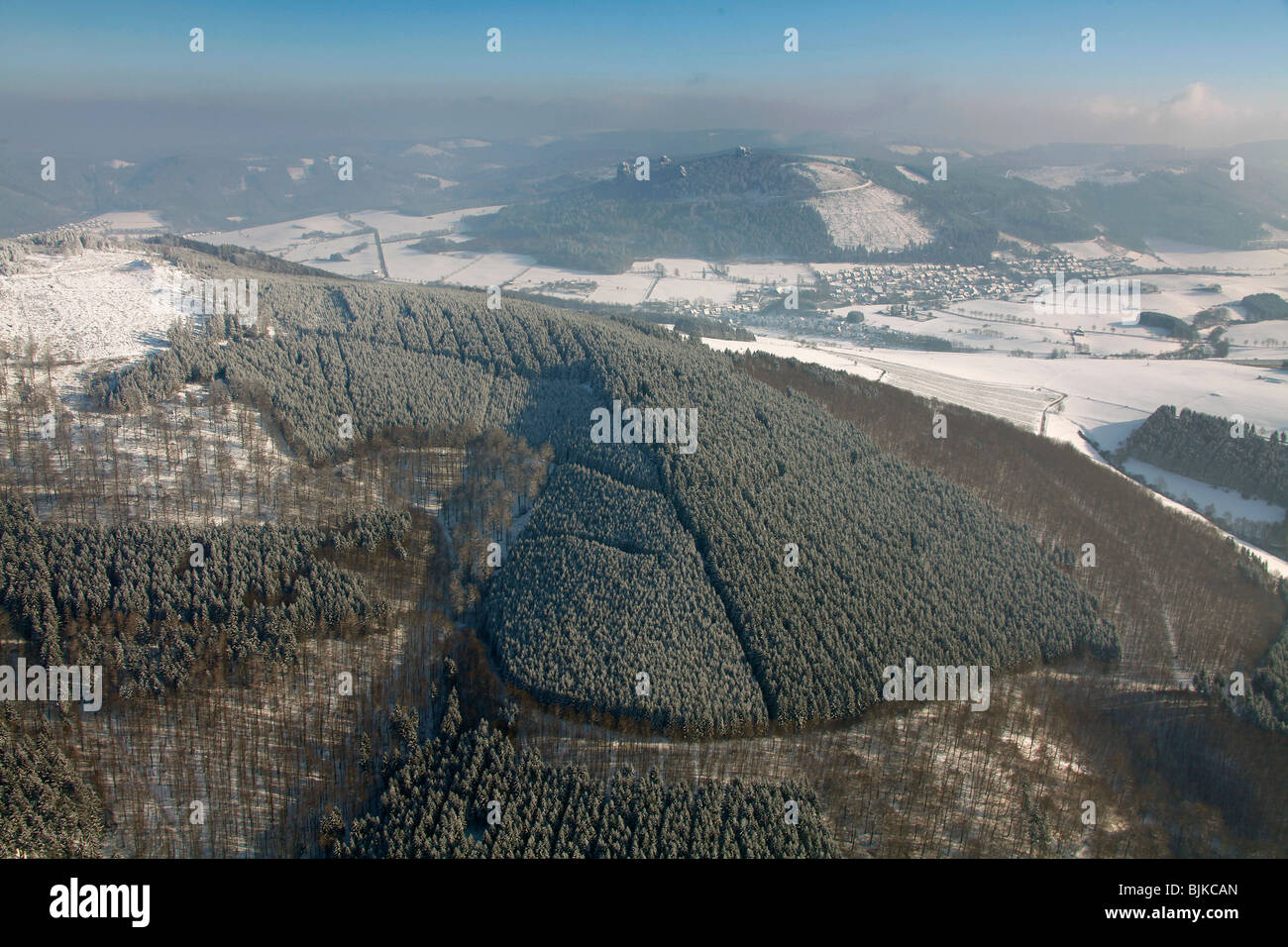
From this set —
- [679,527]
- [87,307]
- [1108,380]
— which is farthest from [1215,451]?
[87,307]

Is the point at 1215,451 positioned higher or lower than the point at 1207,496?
higher

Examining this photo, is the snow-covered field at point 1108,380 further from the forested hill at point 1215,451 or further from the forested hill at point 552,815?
the forested hill at point 552,815

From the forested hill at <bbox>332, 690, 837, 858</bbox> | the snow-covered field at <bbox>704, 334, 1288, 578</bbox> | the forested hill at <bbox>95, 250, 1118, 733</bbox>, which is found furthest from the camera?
the snow-covered field at <bbox>704, 334, 1288, 578</bbox>

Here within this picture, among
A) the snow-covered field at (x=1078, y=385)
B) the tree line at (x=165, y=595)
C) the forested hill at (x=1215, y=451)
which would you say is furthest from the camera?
the snow-covered field at (x=1078, y=385)

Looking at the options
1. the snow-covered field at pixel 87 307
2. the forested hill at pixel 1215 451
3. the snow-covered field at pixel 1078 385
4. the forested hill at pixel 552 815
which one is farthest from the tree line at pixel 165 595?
the forested hill at pixel 1215 451

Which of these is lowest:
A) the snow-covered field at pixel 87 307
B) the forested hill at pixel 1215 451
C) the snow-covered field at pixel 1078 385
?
the forested hill at pixel 1215 451

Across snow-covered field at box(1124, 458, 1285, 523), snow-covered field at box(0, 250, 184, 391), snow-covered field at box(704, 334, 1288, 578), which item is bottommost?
snow-covered field at box(1124, 458, 1285, 523)

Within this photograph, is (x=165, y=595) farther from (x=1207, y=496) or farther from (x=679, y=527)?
(x=1207, y=496)

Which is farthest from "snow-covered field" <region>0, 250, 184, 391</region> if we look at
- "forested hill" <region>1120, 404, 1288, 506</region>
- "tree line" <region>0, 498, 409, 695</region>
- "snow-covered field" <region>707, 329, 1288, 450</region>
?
"forested hill" <region>1120, 404, 1288, 506</region>

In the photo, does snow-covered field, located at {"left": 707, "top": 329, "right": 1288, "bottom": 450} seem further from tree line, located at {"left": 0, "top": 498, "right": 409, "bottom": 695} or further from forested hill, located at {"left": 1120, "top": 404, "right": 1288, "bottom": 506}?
tree line, located at {"left": 0, "top": 498, "right": 409, "bottom": 695}
